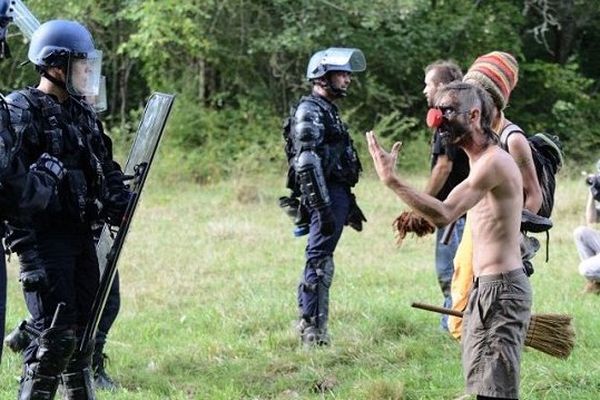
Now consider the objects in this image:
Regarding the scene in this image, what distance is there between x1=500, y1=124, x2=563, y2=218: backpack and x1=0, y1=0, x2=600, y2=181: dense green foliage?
13386mm

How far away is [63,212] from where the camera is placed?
500 centimetres

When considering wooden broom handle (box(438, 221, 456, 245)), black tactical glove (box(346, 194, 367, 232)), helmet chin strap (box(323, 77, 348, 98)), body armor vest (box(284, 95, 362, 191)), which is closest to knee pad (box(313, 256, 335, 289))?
black tactical glove (box(346, 194, 367, 232))

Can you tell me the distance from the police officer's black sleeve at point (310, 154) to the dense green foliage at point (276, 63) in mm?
11867

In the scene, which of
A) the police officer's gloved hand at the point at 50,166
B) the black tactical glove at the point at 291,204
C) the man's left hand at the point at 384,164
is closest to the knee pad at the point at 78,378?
the police officer's gloved hand at the point at 50,166

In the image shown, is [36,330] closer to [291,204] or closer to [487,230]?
[487,230]

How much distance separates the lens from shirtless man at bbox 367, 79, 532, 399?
4262 mm

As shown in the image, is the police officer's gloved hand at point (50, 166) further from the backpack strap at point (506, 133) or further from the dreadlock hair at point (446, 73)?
the dreadlock hair at point (446, 73)

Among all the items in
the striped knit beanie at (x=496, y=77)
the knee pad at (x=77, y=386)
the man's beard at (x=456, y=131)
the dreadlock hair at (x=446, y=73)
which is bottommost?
the knee pad at (x=77, y=386)

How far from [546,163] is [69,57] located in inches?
96.2

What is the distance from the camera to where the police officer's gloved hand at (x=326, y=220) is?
6816 mm

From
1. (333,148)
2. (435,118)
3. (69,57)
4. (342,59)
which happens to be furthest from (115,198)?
(342,59)

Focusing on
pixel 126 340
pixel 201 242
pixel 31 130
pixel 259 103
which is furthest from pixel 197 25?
pixel 31 130

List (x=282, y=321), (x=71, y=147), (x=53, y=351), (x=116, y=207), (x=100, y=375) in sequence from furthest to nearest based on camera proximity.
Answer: (x=282, y=321)
(x=100, y=375)
(x=116, y=207)
(x=71, y=147)
(x=53, y=351)

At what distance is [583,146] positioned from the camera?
2422 cm
